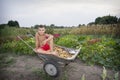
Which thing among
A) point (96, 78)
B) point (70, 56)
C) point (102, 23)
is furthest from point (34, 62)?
point (102, 23)

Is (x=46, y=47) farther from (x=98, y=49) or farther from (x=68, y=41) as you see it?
(x=98, y=49)

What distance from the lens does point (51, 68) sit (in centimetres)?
253

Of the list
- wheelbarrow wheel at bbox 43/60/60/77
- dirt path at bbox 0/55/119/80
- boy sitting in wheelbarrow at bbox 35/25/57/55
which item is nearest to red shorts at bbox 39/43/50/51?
boy sitting in wheelbarrow at bbox 35/25/57/55

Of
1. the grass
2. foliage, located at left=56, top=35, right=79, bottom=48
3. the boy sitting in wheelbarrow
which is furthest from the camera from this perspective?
foliage, located at left=56, top=35, right=79, bottom=48

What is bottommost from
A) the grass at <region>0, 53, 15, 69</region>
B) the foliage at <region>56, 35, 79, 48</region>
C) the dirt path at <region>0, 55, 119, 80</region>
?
the dirt path at <region>0, 55, 119, 80</region>

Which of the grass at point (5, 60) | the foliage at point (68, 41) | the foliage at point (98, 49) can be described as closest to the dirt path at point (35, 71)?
the grass at point (5, 60)

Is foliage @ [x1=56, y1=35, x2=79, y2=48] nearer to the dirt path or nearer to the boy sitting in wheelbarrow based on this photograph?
the dirt path

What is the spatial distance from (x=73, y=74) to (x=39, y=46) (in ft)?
1.67

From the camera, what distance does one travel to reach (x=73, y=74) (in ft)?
9.05

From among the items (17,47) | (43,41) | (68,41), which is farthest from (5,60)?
(68,41)

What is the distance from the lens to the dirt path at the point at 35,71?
258 cm

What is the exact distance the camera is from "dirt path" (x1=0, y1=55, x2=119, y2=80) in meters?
2.58

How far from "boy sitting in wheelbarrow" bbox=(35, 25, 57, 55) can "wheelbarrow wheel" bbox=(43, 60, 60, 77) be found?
0.37 feet

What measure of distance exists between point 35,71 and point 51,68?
8.9 inches
